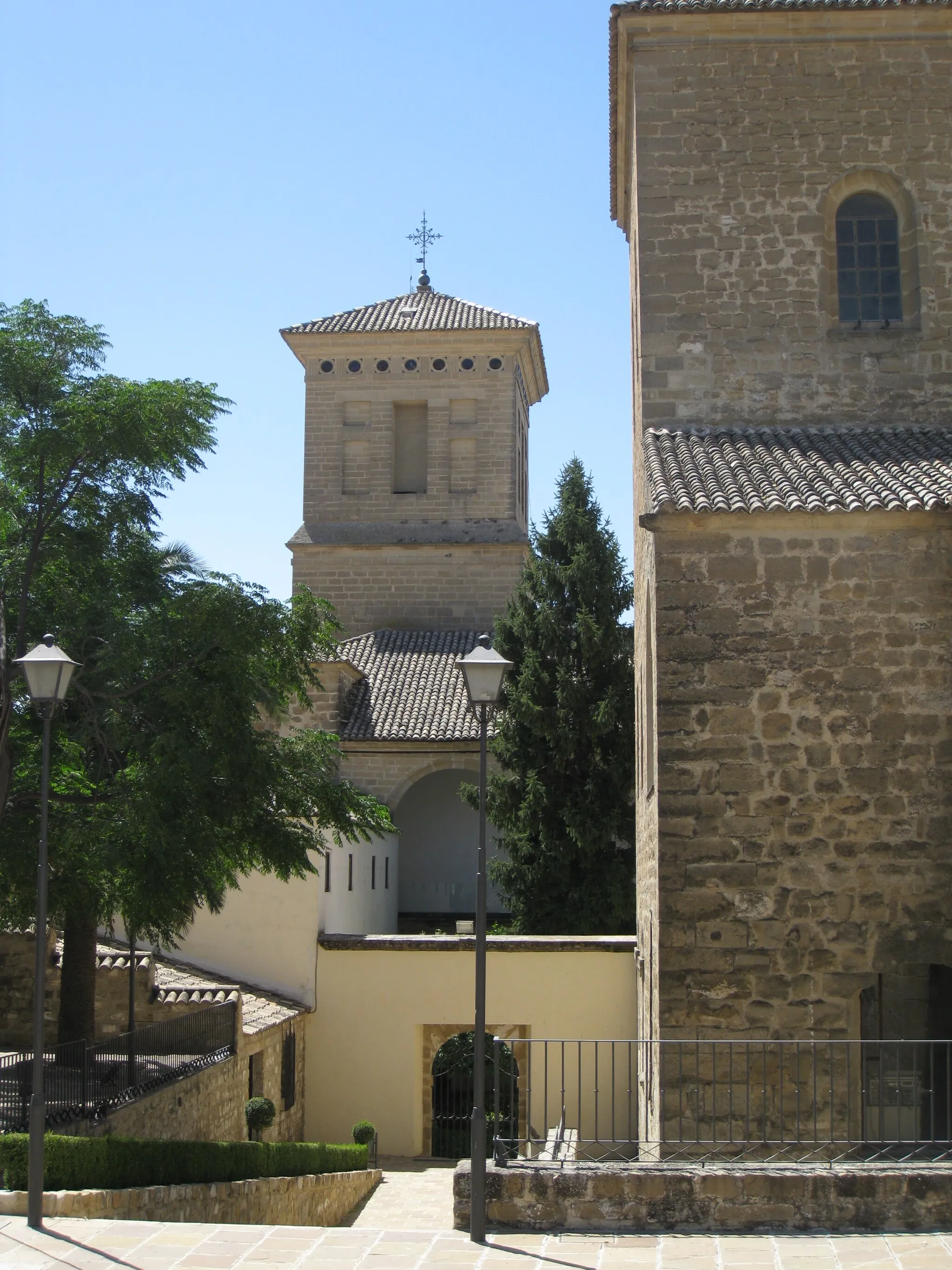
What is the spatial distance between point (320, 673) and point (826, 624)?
51.3 feet

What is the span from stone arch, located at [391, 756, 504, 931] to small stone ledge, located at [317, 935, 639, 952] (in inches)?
329

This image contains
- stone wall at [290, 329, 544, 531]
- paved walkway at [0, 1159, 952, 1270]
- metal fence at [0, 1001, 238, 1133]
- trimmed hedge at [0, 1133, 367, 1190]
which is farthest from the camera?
stone wall at [290, 329, 544, 531]

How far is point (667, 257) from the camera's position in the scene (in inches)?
539

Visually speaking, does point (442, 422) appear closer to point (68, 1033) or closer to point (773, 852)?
point (68, 1033)

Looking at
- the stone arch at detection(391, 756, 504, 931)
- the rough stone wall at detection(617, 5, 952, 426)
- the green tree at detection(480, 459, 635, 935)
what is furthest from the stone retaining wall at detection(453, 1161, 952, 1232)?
the stone arch at detection(391, 756, 504, 931)

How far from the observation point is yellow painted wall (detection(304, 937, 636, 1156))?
19.1 m

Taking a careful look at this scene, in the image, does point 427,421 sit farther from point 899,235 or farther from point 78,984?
point 899,235

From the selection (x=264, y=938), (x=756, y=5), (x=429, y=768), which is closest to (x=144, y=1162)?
(x=264, y=938)

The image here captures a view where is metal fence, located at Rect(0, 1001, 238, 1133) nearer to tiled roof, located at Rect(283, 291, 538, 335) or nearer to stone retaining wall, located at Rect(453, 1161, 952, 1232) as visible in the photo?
stone retaining wall, located at Rect(453, 1161, 952, 1232)

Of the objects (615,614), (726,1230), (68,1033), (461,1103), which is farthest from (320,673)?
(726,1230)

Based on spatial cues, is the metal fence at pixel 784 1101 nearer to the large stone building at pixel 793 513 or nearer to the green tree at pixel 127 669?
the large stone building at pixel 793 513

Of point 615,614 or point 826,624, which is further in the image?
point 615,614

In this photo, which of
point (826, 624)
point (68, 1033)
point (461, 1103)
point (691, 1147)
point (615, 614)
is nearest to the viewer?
point (691, 1147)

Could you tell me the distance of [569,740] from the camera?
76.8 feet
